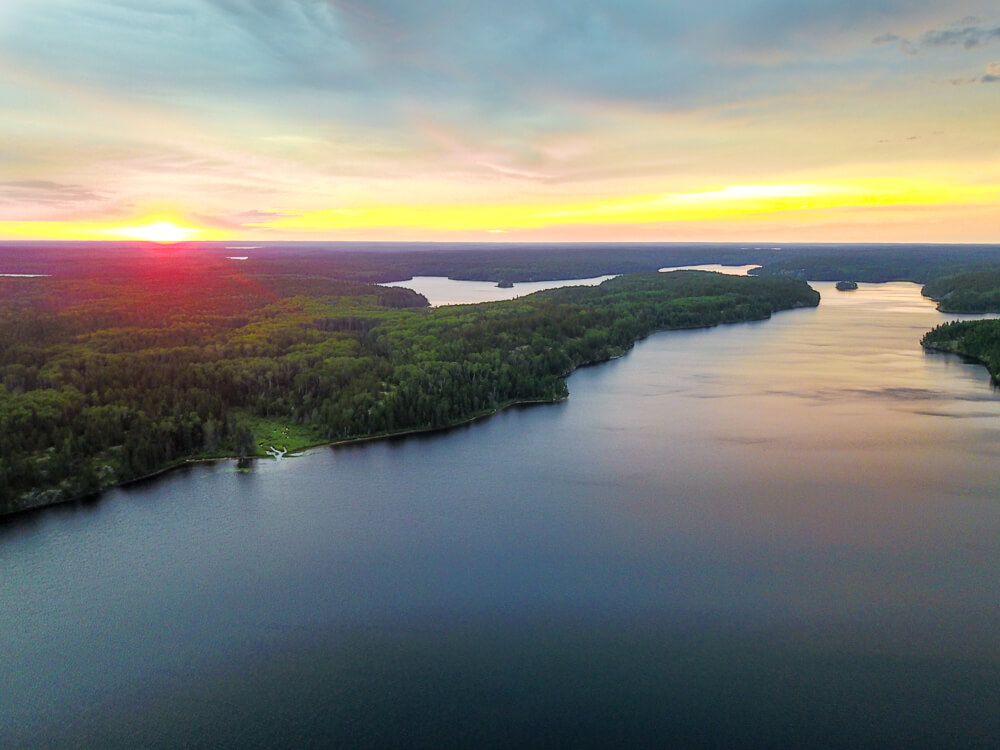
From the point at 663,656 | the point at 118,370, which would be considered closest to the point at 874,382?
the point at 663,656

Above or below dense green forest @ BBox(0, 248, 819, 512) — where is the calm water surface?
below

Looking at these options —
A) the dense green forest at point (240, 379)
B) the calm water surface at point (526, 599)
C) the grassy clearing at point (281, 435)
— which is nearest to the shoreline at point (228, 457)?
the dense green forest at point (240, 379)

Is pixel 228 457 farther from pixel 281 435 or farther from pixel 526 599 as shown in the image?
pixel 526 599

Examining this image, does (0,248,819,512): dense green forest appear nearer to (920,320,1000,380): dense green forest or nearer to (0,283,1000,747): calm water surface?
(0,283,1000,747): calm water surface

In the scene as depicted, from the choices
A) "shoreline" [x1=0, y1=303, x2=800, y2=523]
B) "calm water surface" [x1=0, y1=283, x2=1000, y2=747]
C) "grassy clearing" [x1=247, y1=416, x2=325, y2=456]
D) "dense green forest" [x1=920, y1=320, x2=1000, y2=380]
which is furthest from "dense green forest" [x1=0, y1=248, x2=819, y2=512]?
"dense green forest" [x1=920, y1=320, x2=1000, y2=380]

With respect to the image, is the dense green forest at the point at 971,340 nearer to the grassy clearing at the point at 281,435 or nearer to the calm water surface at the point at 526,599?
the calm water surface at the point at 526,599

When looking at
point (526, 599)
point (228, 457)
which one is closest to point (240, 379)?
point (228, 457)
